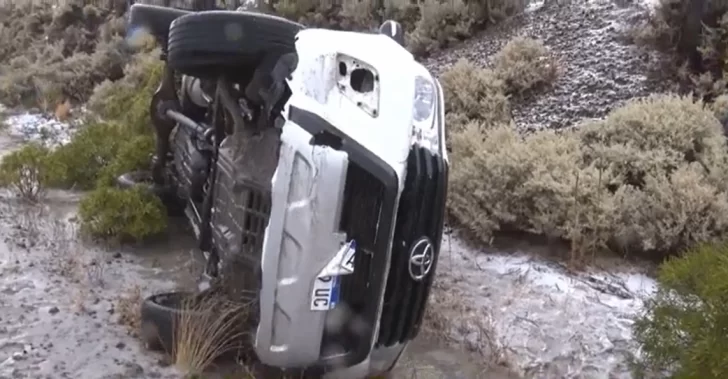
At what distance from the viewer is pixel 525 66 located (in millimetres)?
7430

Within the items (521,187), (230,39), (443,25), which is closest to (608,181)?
(521,187)

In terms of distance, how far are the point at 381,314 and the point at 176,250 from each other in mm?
2660

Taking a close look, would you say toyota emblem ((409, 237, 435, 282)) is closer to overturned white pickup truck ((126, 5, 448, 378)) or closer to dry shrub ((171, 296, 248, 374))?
overturned white pickup truck ((126, 5, 448, 378))

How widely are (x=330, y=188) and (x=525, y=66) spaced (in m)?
4.75

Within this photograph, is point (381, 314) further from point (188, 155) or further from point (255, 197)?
point (188, 155)

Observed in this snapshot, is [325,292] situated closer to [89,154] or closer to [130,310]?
[130,310]

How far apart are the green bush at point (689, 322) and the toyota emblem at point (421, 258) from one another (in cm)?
110

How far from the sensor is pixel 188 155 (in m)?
4.97

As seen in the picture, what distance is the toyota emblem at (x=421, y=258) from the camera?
3166mm

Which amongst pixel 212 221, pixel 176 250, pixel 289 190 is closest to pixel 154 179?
pixel 176 250

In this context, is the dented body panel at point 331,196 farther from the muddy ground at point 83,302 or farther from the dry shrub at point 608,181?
the dry shrub at point 608,181

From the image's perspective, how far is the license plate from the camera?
3107 mm

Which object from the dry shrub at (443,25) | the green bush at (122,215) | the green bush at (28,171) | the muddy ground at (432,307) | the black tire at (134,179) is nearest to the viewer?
the muddy ground at (432,307)

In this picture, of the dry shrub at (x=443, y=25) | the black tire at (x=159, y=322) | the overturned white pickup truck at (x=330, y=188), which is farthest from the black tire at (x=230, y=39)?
the dry shrub at (x=443, y=25)
